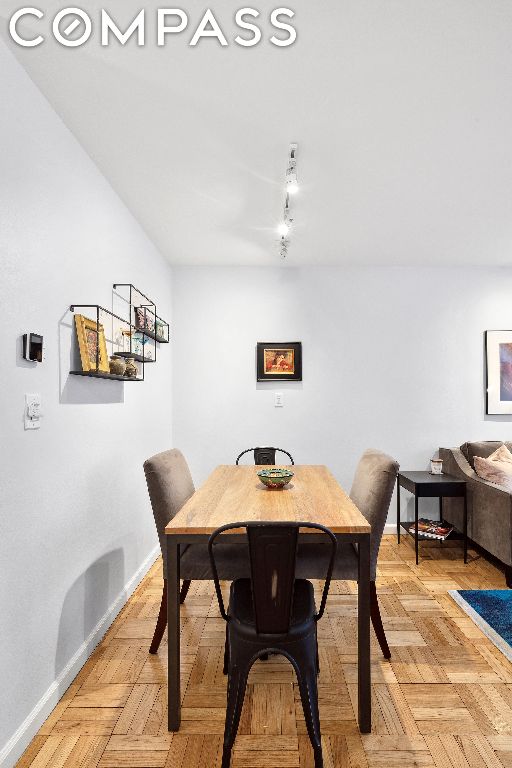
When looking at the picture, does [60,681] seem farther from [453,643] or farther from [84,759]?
[453,643]

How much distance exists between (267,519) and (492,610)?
5.79 feet

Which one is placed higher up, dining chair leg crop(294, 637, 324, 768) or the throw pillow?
the throw pillow

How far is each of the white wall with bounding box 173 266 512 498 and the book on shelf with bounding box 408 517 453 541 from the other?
0.41m

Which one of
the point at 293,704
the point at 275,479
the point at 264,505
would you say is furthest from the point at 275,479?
the point at 293,704

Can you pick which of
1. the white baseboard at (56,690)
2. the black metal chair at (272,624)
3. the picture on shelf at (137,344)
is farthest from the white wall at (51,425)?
the black metal chair at (272,624)

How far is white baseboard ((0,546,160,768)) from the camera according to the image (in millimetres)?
1571

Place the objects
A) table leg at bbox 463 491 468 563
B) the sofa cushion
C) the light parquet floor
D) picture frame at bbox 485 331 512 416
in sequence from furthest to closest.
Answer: picture frame at bbox 485 331 512 416 → the sofa cushion → table leg at bbox 463 491 468 563 → the light parquet floor

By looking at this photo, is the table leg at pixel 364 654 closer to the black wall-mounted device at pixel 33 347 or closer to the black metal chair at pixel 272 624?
the black metal chair at pixel 272 624

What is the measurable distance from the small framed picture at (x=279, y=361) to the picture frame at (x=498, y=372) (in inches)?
67.7

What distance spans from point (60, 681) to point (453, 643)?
1.87 m

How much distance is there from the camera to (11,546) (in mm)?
1587

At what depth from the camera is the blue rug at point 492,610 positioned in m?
2.39

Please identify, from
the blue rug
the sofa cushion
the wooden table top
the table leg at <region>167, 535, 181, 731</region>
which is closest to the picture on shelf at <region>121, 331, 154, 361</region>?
the wooden table top

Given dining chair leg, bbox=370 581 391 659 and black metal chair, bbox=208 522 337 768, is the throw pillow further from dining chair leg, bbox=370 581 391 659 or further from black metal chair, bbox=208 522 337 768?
black metal chair, bbox=208 522 337 768
